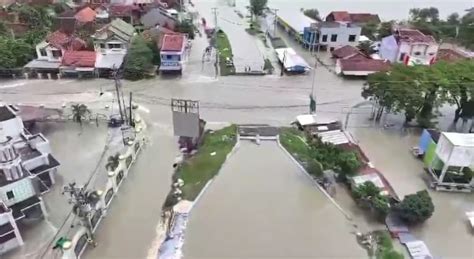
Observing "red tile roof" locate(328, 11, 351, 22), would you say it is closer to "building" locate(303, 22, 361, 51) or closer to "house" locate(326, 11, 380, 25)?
"house" locate(326, 11, 380, 25)

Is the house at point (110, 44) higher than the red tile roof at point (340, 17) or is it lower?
lower

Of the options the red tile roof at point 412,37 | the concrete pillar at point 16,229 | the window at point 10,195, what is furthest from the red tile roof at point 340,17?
the concrete pillar at point 16,229

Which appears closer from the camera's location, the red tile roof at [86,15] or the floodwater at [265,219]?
the floodwater at [265,219]

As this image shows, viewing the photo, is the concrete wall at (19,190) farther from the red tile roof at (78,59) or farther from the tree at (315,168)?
the red tile roof at (78,59)

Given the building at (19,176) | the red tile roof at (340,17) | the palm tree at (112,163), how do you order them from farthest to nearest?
the red tile roof at (340,17) < the palm tree at (112,163) < the building at (19,176)

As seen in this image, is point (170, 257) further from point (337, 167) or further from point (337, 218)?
point (337, 167)

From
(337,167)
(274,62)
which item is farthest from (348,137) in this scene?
(274,62)

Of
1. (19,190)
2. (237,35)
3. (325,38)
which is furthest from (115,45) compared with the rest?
(325,38)
